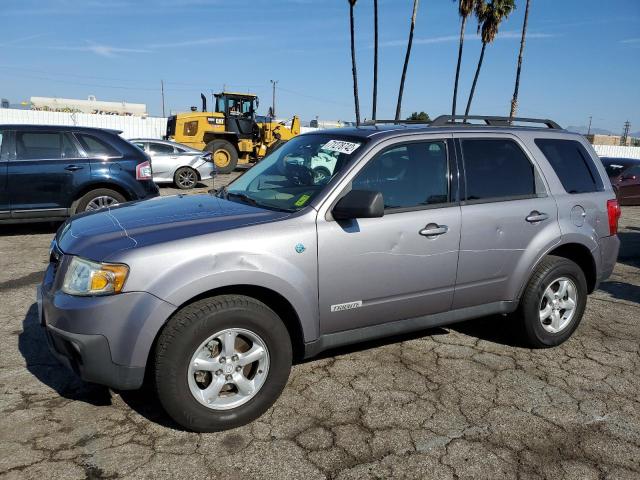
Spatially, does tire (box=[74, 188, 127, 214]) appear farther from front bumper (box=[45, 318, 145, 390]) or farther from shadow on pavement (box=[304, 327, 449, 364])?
front bumper (box=[45, 318, 145, 390])

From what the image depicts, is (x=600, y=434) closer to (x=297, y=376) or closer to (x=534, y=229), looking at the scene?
(x=534, y=229)

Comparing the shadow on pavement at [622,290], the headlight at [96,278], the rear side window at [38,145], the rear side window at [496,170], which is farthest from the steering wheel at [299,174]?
the rear side window at [38,145]

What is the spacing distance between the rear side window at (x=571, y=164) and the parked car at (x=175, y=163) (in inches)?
427

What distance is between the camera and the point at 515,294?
4.08m

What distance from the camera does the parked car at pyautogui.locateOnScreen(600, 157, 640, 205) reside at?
14.1 m

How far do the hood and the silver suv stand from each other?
2 centimetres

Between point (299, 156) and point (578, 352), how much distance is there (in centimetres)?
279

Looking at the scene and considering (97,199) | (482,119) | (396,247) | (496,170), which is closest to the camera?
(396,247)

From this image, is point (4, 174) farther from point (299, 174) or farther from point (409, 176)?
point (409, 176)

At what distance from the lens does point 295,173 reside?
384 centimetres

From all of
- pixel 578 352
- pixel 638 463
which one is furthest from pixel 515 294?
pixel 638 463

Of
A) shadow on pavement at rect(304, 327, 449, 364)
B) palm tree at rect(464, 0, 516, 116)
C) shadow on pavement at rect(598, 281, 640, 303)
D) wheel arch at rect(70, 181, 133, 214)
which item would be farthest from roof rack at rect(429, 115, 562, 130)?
palm tree at rect(464, 0, 516, 116)

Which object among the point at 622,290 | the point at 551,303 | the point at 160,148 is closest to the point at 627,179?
the point at 622,290

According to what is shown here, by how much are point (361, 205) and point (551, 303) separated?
6.99 ft
